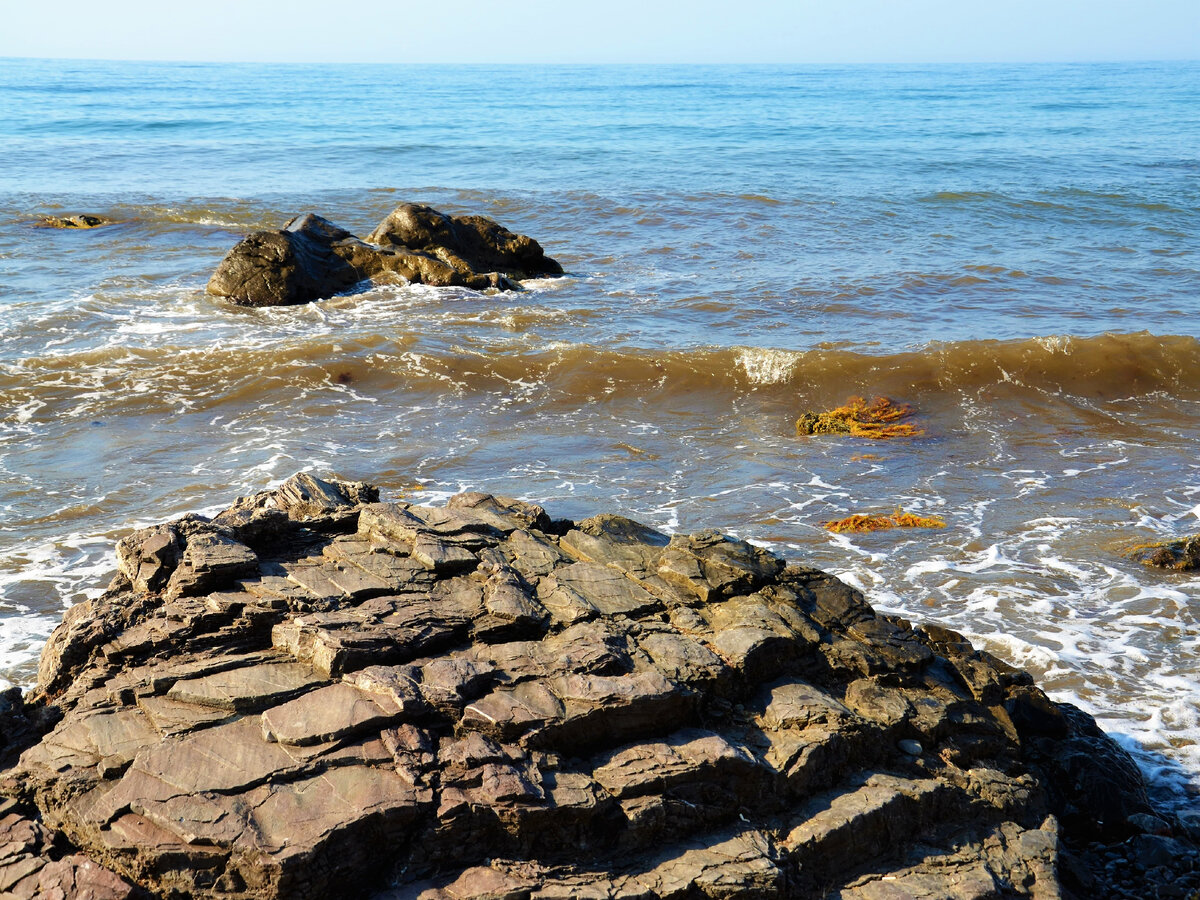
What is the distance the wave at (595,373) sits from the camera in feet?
46.4

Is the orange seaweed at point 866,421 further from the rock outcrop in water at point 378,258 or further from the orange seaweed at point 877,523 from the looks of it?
the rock outcrop in water at point 378,258

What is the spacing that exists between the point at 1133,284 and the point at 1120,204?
8905 mm

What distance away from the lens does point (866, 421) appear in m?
13.3

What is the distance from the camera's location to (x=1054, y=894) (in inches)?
187

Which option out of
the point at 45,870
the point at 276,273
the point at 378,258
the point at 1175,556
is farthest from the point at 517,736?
the point at 378,258

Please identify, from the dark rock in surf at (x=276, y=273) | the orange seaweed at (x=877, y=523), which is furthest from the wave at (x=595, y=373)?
the orange seaweed at (x=877, y=523)

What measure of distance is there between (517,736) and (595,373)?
35.2ft

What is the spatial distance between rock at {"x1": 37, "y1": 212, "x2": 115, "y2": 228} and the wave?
35.4 ft

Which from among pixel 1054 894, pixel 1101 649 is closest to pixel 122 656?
pixel 1054 894

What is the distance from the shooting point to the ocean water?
890cm

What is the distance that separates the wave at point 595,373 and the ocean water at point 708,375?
6cm

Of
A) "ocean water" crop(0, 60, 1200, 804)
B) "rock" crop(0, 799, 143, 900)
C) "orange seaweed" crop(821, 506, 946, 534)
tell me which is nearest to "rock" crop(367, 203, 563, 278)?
"ocean water" crop(0, 60, 1200, 804)

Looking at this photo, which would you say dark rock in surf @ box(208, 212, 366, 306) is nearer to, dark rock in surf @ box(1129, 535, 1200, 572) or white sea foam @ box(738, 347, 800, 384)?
white sea foam @ box(738, 347, 800, 384)

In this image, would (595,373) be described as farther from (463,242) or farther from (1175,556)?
(1175,556)
